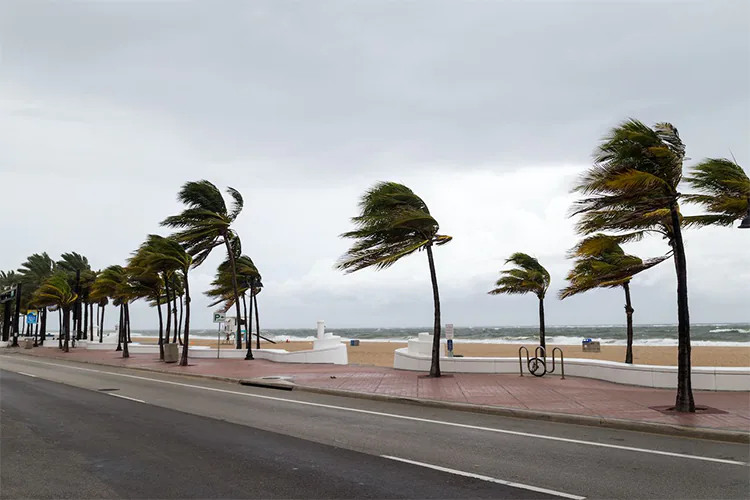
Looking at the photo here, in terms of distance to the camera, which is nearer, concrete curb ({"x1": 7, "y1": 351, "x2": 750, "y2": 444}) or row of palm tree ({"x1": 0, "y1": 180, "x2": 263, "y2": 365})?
concrete curb ({"x1": 7, "y1": 351, "x2": 750, "y2": 444})

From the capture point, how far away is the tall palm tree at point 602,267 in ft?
43.7

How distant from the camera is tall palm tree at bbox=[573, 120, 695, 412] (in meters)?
11.4

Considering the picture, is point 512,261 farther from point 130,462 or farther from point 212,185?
point 130,462

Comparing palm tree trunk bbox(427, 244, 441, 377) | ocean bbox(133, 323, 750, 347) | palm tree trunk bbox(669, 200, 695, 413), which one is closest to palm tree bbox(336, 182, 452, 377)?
palm tree trunk bbox(427, 244, 441, 377)

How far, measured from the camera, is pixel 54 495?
6215 millimetres

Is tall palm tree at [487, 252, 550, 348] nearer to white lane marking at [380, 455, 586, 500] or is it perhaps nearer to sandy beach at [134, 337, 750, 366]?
sandy beach at [134, 337, 750, 366]

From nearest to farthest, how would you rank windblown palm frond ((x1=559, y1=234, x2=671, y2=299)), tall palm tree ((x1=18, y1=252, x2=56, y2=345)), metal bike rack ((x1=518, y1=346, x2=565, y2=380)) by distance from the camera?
windblown palm frond ((x1=559, y1=234, x2=671, y2=299)) < metal bike rack ((x1=518, y1=346, x2=565, y2=380)) < tall palm tree ((x1=18, y1=252, x2=56, y2=345))

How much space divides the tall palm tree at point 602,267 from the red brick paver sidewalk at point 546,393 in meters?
2.88

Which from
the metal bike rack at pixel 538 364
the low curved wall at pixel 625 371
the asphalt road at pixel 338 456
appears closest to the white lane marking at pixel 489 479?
the asphalt road at pixel 338 456

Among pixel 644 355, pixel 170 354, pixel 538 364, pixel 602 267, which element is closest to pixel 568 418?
pixel 538 364

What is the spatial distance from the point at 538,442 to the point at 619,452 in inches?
47.5

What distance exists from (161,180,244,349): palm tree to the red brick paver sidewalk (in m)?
8.96

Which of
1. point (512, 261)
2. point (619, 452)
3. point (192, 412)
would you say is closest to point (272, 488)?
point (619, 452)

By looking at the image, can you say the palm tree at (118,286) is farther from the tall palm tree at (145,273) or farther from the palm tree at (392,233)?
the palm tree at (392,233)
